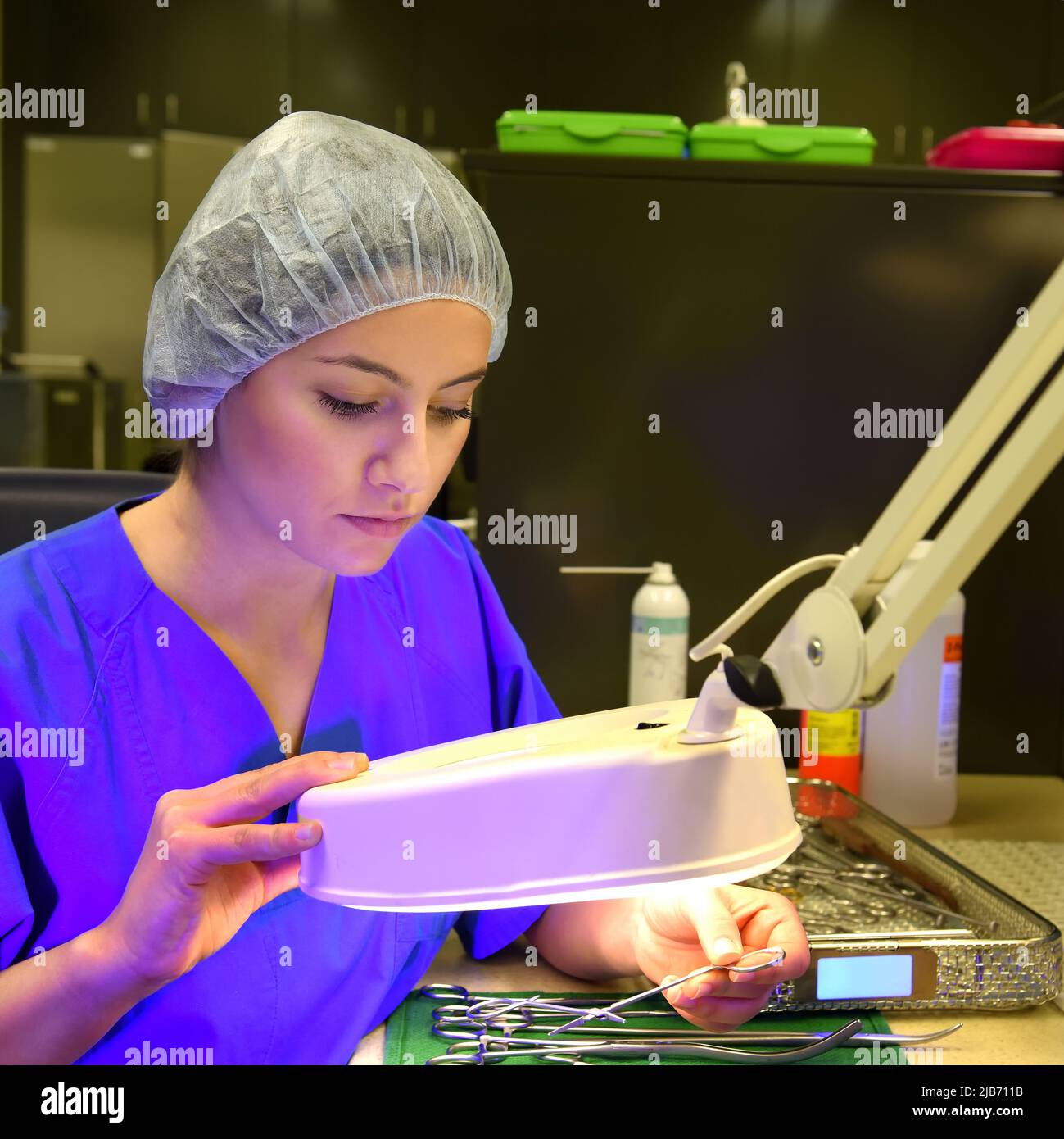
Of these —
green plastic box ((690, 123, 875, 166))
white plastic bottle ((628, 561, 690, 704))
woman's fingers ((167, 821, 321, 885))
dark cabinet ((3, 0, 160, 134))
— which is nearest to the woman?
woman's fingers ((167, 821, 321, 885))

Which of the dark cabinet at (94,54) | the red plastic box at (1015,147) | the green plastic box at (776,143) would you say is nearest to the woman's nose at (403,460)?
the green plastic box at (776,143)

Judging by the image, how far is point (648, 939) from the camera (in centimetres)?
81

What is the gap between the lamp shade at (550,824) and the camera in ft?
1.73

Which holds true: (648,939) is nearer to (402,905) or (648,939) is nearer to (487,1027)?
(487,1027)

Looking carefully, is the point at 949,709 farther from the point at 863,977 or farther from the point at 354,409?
the point at 354,409

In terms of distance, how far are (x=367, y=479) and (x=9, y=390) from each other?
3.17m

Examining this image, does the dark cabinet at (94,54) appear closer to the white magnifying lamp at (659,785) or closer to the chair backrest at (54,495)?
the chair backrest at (54,495)

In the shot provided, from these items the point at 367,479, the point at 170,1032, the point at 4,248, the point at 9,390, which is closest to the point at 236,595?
the point at 367,479

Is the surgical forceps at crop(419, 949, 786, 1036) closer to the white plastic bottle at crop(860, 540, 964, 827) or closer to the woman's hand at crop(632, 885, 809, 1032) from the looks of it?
the woman's hand at crop(632, 885, 809, 1032)

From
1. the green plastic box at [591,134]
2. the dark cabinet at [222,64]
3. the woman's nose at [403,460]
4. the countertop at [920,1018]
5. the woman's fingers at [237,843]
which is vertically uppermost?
the dark cabinet at [222,64]

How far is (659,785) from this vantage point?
53 centimetres

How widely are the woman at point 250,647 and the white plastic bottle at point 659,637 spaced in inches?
16.5

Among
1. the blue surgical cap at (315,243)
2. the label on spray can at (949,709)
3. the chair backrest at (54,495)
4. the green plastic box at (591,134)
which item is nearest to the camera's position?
the blue surgical cap at (315,243)
